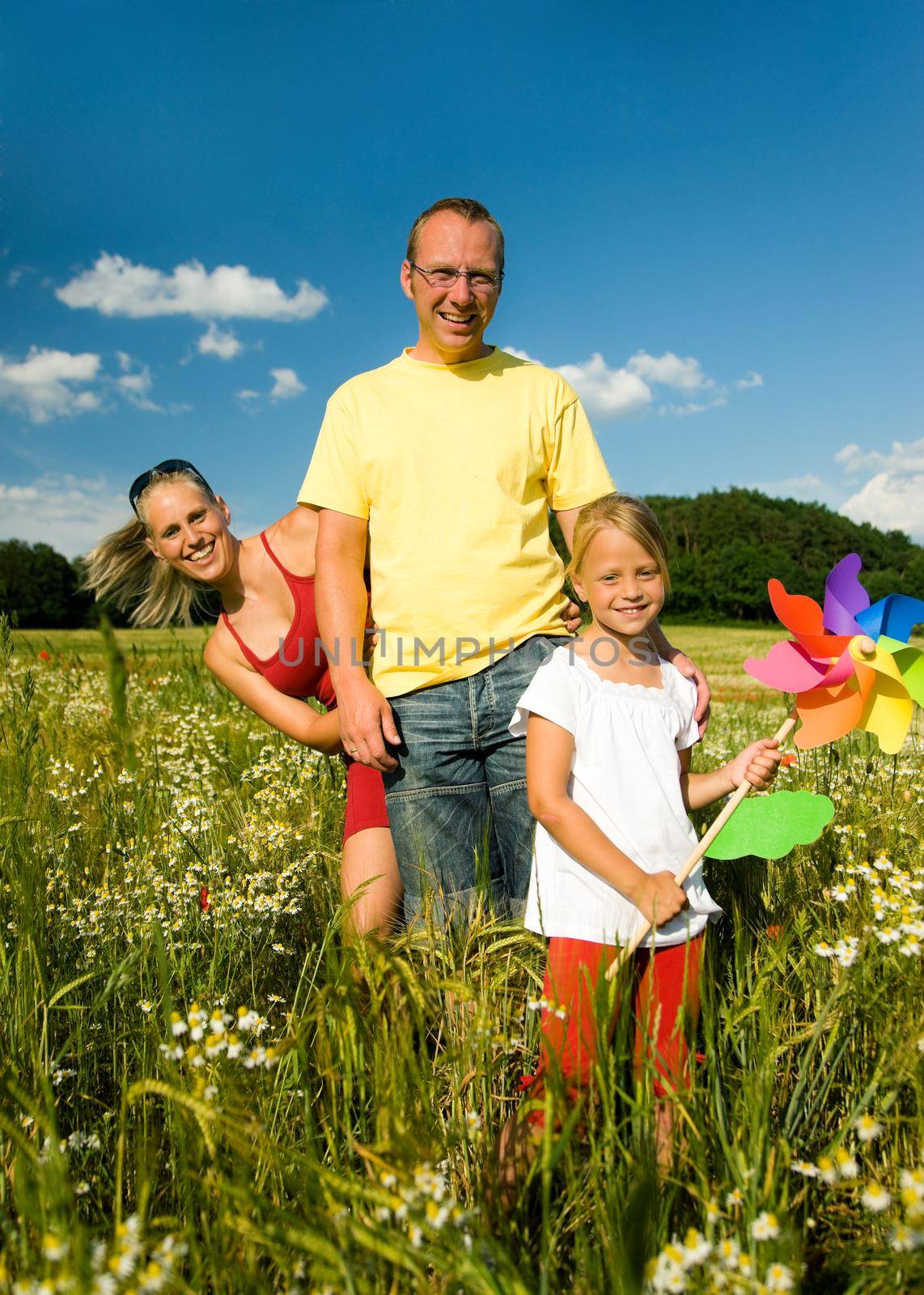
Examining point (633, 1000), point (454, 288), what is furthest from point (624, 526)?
point (633, 1000)

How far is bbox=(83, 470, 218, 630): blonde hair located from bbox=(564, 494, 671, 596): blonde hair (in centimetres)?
195

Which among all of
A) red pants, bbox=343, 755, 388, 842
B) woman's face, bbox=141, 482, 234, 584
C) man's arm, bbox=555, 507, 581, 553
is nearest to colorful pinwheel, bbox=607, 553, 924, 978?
man's arm, bbox=555, 507, 581, 553

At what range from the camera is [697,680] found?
96.8 inches

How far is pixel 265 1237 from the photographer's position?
48.6 inches

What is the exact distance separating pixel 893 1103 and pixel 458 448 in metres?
2.02

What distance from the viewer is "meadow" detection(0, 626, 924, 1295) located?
122 centimetres

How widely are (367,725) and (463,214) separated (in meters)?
1.61

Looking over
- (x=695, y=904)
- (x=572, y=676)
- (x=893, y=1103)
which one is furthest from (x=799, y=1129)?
(x=572, y=676)

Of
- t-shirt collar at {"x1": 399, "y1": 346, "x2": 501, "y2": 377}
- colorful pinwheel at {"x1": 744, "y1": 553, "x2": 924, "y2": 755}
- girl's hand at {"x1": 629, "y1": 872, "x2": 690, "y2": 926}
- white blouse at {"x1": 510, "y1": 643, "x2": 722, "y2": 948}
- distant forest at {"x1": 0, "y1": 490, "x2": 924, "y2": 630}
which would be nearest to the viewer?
girl's hand at {"x1": 629, "y1": 872, "x2": 690, "y2": 926}

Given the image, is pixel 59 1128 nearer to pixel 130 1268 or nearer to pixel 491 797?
pixel 130 1268

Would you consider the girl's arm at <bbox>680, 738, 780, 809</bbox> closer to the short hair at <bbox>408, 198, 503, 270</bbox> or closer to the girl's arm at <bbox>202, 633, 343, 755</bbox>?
the girl's arm at <bbox>202, 633, 343, 755</bbox>

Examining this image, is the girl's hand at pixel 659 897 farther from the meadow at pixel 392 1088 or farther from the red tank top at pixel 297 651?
the red tank top at pixel 297 651

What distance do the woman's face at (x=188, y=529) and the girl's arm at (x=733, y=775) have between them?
196 cm

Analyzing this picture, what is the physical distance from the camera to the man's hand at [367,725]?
2615 millimetres
